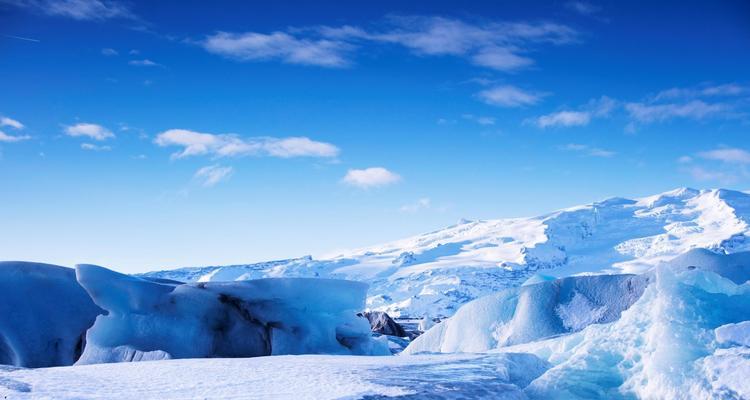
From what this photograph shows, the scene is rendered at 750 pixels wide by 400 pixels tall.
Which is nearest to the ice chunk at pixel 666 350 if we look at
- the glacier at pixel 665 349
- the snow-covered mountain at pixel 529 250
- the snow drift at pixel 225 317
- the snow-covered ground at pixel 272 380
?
the glacier at pixel 665 349

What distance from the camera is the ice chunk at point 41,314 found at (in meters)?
10.0

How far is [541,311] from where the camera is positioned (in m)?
9.33

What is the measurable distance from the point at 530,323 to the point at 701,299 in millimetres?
3542

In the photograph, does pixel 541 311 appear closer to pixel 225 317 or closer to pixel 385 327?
pixel 225 317

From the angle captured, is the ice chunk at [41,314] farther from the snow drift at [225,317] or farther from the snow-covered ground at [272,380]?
the snow-covered ground at [272,380]

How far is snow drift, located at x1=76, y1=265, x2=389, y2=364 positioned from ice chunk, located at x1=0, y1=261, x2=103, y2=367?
1311mm

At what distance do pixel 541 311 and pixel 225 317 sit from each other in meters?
5.23

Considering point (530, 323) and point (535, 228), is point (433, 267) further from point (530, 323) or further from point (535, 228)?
point (530, 323)

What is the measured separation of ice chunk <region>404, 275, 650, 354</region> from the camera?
9.06 metres

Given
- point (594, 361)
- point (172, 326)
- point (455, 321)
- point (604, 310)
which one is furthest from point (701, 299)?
point (172, 326)

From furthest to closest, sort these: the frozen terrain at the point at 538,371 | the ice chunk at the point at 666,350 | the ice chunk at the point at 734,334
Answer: the ice chunk at the point at 734,334 → the ice chunk at the point at 666,350 → the frozen terrain at the point at 538,371

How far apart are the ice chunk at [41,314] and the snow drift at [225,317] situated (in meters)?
1.31

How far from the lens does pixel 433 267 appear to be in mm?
134500

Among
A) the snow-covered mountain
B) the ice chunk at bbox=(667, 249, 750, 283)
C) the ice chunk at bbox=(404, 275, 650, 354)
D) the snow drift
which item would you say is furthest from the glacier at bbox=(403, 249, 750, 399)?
the snow-covered mountain
